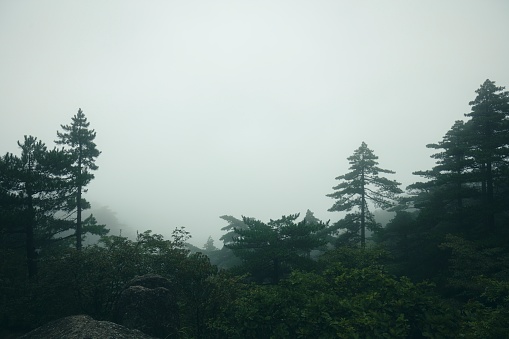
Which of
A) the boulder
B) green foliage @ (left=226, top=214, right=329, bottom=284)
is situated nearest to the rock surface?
the boulder

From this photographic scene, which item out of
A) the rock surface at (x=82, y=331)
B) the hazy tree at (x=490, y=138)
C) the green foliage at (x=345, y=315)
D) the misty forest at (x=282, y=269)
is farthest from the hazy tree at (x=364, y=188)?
the rock surface at (x=82, y=331)

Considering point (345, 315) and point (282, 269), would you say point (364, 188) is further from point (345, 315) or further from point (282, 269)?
point (345, 315)

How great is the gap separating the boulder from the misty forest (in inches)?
2.0

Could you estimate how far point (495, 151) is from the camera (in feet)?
54.0

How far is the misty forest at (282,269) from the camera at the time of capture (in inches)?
319

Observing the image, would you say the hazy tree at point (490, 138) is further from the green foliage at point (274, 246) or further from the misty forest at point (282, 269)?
the green foliage at point (274, 246)

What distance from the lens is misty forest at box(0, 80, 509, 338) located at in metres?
8.11

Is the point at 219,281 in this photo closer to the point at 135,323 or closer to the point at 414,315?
the point at 135,323

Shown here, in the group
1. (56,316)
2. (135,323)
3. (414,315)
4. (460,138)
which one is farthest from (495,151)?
(56,316)

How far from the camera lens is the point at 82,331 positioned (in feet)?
28.8

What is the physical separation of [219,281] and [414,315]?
7.38m

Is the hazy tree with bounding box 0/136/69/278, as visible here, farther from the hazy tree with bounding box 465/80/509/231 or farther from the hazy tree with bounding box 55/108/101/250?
the hazy tree with bounding box 465/80/509/231

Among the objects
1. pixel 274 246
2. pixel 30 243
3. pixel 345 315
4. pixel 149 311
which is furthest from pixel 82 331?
A: pixel 30 243

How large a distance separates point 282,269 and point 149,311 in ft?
31.2
